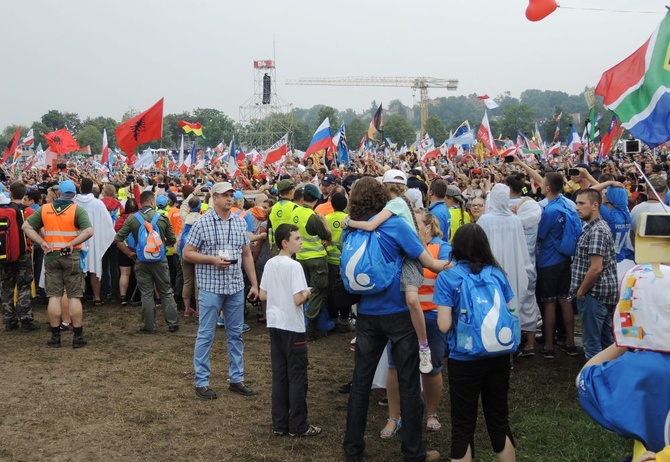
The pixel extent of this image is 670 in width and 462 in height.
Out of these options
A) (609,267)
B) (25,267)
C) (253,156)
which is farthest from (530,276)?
(253,156)

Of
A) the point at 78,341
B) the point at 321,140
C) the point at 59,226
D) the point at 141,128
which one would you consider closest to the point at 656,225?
the point at 59,226

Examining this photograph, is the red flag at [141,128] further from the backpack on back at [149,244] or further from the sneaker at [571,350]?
the sneaker at [571,350]

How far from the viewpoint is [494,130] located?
362ft

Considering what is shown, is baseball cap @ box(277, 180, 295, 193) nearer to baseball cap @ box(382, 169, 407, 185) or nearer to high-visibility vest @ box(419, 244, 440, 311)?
baseball cap @ box(382, 169, 407, 185)

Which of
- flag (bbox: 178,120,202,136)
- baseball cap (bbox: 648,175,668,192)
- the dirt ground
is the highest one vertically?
flag (bbox: 178,120,202,136)

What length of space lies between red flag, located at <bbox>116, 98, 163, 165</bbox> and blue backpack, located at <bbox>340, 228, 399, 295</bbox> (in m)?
10.4

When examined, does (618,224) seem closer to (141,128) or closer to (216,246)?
(216,246)

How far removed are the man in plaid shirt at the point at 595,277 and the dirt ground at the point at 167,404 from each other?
2.21 feet

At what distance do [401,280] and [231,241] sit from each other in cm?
240

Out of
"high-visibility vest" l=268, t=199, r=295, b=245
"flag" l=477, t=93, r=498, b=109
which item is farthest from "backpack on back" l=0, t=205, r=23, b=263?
"flag" l=477, t=93, r=498, b=109

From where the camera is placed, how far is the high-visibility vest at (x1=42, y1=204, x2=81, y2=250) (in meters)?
8.33

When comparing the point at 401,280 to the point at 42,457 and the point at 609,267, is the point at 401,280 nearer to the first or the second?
the point at 609,267

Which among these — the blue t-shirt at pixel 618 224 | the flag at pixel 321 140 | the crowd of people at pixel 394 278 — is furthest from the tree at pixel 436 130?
the blue t-shirt at pixel 618 224

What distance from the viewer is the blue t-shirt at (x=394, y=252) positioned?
4.93 meters
